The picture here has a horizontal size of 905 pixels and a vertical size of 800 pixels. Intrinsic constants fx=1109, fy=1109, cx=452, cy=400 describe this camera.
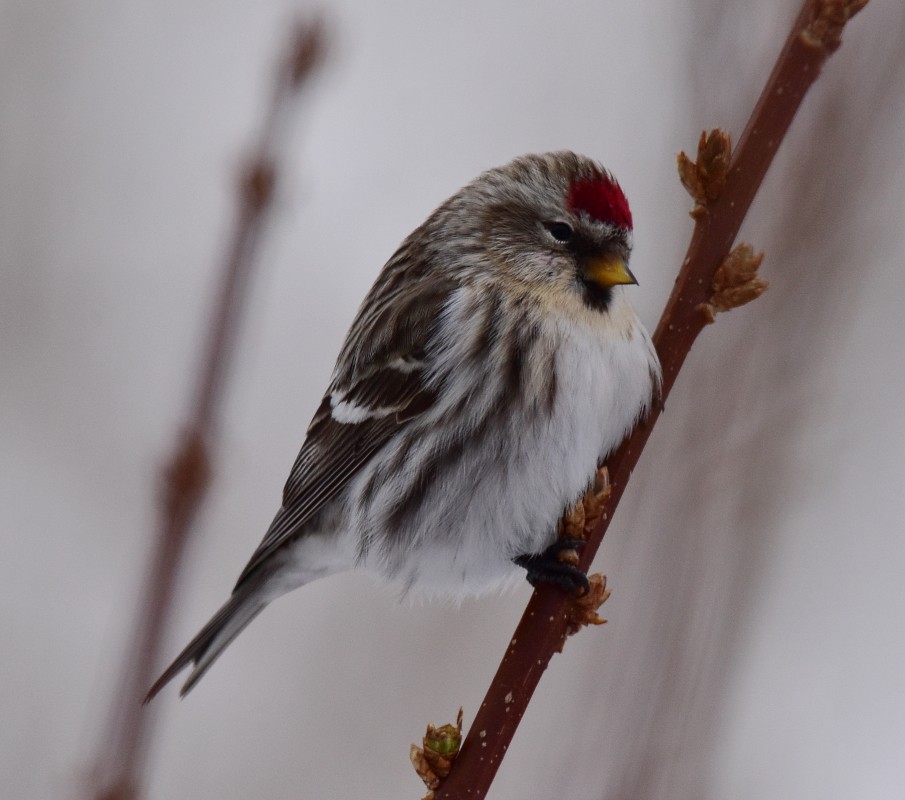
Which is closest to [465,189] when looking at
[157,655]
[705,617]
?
[705,617]

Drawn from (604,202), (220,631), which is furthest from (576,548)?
(220,631)

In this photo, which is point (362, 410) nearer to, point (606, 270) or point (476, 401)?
point (476, 401)

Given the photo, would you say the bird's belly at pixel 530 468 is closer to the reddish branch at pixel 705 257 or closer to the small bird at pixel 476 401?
the small bird at pixel 476 401

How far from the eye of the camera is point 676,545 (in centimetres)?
174

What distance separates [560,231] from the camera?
1.96 meters

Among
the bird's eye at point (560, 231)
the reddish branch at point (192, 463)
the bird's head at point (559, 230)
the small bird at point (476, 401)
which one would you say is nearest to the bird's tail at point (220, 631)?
the small bird at point (476, 401)

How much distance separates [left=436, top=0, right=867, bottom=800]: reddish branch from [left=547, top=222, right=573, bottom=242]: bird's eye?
587 mm

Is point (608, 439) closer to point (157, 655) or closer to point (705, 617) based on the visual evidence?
point (705, 617)

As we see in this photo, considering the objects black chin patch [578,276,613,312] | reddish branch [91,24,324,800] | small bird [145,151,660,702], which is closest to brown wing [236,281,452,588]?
small bird [145,151,660,702]

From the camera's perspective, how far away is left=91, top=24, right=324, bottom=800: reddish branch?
2.87 ft

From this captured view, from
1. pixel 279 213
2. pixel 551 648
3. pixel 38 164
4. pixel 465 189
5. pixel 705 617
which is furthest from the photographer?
pixel 38 164

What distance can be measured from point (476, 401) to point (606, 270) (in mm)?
309

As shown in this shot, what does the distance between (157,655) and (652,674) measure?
0.81m

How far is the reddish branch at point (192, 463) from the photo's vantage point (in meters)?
0.88
